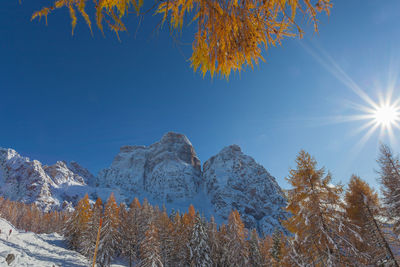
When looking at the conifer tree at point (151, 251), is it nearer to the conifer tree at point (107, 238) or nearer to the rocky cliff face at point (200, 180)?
the conifer tree at point (107, 238)

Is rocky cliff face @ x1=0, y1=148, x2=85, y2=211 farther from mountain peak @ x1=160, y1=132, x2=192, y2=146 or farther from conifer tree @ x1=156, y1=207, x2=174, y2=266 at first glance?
conifer tree @ x1=156, y1=207, x2=174, y2=266

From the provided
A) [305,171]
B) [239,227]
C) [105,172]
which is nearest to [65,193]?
[105,172]

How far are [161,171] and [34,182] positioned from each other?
91.5m

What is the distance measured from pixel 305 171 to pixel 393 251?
6265mm

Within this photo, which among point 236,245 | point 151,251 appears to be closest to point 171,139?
point 236,245

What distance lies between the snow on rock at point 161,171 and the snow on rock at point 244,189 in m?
19.1

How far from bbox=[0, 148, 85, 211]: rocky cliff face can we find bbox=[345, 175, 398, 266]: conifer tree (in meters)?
149

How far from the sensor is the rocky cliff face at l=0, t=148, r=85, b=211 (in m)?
131

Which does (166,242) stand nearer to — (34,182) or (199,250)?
(199,250)

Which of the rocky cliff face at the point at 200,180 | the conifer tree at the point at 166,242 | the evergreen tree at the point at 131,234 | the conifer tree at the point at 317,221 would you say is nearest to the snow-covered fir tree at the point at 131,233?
the evergreen tree at the point at 131,234

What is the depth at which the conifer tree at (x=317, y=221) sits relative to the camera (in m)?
8.02

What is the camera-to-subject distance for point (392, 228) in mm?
10375

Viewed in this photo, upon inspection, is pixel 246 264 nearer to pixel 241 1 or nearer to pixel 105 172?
pixel 241 1

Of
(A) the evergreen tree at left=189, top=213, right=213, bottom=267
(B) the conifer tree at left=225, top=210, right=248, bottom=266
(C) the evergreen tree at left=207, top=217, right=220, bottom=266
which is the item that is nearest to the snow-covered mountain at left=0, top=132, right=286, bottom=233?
(C) the evergreen tree at left=207, top=217, right=220, bottom=266
